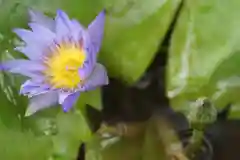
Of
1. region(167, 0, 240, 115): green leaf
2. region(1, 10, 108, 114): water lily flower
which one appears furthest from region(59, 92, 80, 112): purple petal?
region(167, 0, 240, 115): green leaf

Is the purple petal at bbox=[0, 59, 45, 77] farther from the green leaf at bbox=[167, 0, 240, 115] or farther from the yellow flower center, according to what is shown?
the green leaf at bbox=[167, 0, 240, 115]

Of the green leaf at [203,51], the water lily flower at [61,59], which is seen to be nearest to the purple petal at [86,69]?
the water lily flower at [61,59]

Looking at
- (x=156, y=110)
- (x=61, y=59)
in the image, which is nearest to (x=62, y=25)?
(x=61, y=59)

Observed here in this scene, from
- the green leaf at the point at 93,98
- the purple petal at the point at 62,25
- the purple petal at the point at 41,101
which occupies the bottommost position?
the green leaf at the point at 93,98

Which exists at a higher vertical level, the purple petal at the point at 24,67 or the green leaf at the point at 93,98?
the purple petal at the point at 24,67

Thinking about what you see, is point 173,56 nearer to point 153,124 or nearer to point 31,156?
point 153,124

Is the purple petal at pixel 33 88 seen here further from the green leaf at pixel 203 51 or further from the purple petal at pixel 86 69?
the green leaf at pixel 203 51
